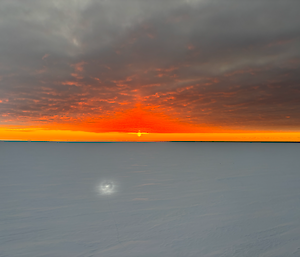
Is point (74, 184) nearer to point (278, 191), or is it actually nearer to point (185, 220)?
point (185, 220)

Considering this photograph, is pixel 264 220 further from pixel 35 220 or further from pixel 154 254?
pixel 35 220

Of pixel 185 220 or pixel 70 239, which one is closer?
pixel 70 239

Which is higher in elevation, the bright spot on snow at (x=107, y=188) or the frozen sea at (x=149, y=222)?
the frozen sea at (x=149, y=222)

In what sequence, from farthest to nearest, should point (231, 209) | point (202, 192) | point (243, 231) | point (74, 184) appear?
point (74, 184) < point (202, 192) < point (231, 209) < point (243, 231)

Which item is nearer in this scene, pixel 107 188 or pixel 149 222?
pixel 149 222

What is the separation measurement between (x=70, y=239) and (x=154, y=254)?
2.88 metres

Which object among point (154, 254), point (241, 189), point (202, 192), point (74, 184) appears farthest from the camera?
point (74, 184)

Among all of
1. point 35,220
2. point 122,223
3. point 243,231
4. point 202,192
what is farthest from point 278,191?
point 35,220

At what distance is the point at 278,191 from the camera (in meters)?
12.6

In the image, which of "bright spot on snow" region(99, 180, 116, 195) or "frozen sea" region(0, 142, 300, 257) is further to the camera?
"bright spot on snow" region(99, 180, 116, 195)

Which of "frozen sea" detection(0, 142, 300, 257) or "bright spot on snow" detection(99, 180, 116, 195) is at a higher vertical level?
"frozen sea" detection(0, 142, 300, 257)

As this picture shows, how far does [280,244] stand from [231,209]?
311 cm

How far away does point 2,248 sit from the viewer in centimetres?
594

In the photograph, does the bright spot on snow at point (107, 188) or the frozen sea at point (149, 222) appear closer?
the frozen sea at point (149, 222)
